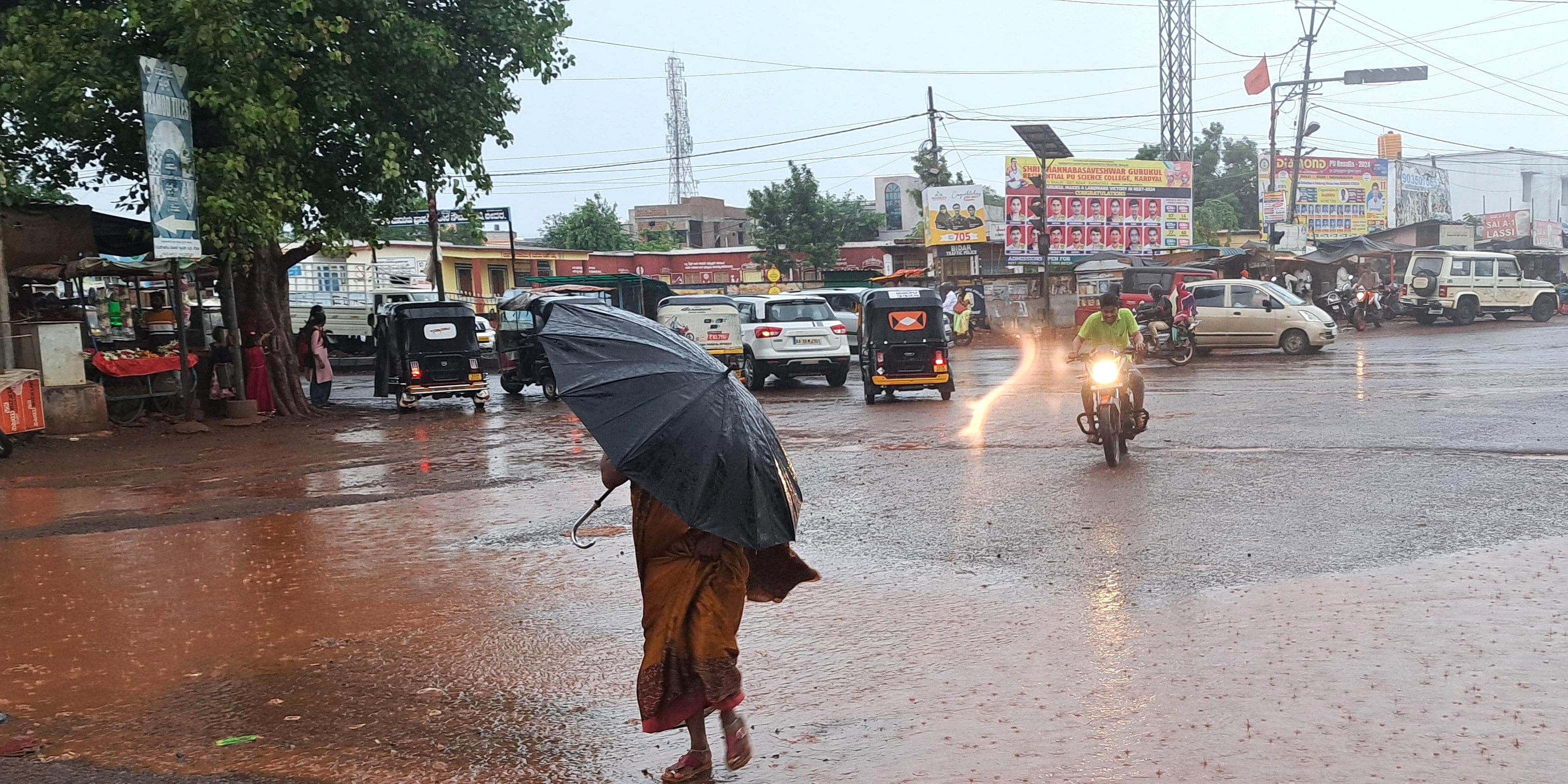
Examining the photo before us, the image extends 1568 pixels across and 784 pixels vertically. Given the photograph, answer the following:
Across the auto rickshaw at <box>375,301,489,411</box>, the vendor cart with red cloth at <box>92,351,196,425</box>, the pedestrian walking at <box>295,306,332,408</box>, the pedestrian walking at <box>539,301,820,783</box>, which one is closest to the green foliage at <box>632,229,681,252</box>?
the pedestrian walking at <box>295,306,332,408</box>

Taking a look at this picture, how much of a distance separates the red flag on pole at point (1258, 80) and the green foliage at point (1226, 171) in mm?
15934

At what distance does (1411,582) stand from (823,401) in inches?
527

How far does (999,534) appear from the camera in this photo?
859cm

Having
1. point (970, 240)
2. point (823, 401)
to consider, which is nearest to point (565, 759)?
point (823, 401)

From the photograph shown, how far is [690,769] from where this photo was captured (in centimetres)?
450

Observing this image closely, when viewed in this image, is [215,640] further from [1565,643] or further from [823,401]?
[823,401]

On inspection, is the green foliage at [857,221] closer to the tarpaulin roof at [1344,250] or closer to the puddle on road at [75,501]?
the tarpaulin roof at [1344,250]

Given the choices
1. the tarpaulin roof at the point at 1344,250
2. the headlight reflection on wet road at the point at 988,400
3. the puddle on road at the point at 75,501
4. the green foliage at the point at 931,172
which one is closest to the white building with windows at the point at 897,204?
the green foliage at the point at 931,172

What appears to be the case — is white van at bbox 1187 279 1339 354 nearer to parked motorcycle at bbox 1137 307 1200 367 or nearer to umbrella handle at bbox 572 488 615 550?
parked motorcycle at bbox 1137 307 1200 367

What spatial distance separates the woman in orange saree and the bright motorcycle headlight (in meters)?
7.55

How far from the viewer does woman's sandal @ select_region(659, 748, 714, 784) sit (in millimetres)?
4469

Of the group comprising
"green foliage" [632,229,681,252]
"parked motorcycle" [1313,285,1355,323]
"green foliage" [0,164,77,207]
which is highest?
"green foliage" [632,229,681,252]

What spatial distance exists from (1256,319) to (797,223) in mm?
33454

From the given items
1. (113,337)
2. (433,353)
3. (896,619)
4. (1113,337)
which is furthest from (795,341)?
(896,619)
